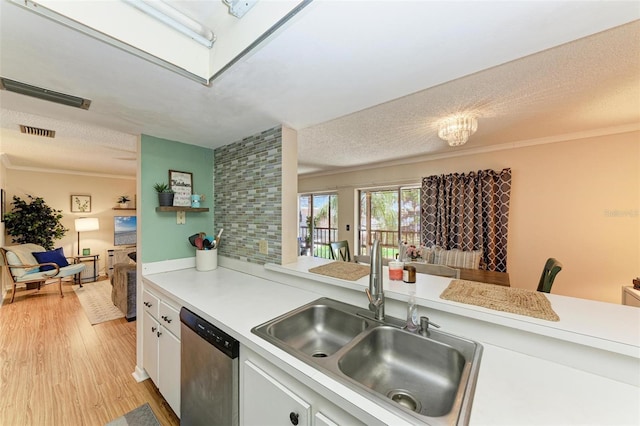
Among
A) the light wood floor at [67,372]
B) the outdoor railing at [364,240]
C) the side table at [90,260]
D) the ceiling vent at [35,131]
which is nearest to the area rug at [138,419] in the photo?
the light wood floor at [67,372]

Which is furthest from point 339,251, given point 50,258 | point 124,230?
point 124,230

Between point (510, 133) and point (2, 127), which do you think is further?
point (510, 133)

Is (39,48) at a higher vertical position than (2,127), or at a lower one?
lower

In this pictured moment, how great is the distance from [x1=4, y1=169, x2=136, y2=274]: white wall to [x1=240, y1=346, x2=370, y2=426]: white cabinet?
624cm

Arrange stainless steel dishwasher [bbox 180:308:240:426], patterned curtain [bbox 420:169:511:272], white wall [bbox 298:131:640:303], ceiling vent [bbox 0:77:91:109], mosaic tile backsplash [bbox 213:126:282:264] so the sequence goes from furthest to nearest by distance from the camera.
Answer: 1. patterned curtain [bbox 420:169:511:272]
2. white wall [bbox 298:131:640:303]
3. mosaic tile backsplash [bbox 213:126:282:264]
4. ceiling vent [bbox 0:77:91:109]
5. stainless steel dishwasher [bbox 180:308:240:426]

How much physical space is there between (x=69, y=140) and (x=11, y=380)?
239 centimetres

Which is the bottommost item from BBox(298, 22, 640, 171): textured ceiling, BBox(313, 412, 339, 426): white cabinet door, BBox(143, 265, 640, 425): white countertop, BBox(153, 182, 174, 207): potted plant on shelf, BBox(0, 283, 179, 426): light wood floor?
BBox(0, 283, 179, 426): light wood floor

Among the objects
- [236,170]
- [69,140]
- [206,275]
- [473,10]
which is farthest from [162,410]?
[69,140]

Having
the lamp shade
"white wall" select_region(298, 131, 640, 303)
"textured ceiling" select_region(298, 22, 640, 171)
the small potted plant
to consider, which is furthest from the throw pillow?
"white wall" select_region(298, 131, 640, 303)

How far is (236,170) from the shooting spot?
2.21 m

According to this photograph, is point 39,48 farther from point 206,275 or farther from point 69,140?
point 69,140

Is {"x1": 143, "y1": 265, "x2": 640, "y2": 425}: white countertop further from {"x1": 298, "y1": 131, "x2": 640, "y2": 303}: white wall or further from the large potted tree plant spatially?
the large potted tree plant

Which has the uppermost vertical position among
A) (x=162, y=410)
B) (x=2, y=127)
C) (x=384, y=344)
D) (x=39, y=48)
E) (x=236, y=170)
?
(x=2, y=127)

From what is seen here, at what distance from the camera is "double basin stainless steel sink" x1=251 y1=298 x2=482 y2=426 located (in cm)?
85
